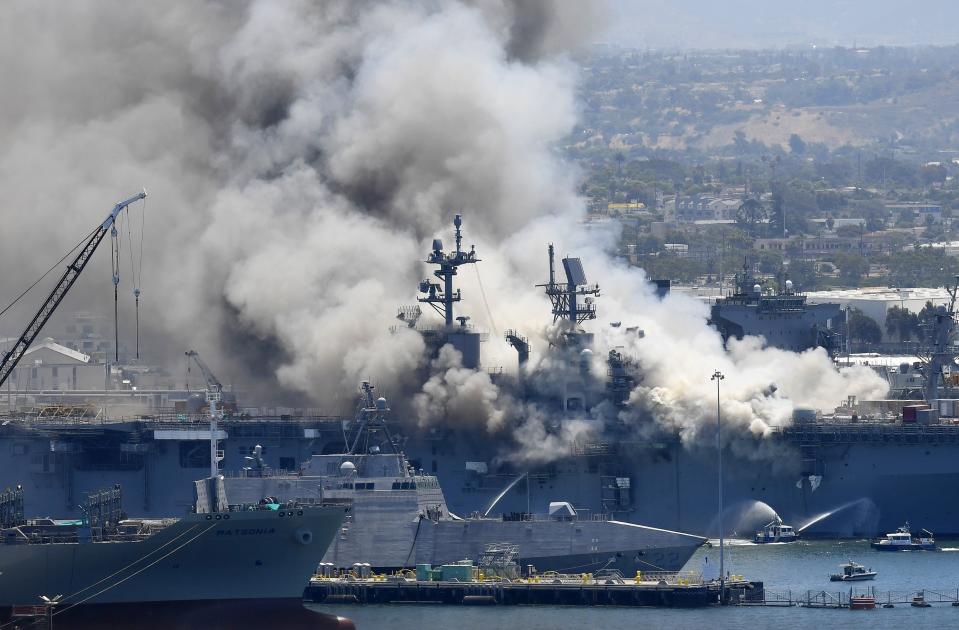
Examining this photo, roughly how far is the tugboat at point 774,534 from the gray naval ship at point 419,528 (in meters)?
9.64

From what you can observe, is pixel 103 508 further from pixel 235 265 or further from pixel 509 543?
pixel 235 265

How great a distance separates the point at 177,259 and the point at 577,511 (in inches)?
933

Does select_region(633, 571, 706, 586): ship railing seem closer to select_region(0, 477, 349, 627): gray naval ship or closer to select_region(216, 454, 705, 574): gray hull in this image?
select_region(216, 454, 705, 574): gray hull

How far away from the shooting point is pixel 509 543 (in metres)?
65.2

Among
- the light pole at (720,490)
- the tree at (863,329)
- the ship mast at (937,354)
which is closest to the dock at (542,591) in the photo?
the light pole at (720,490)

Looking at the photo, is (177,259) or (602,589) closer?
(602,589)

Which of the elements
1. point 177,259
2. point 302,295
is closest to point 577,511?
point 302,295

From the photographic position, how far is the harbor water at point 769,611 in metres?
60.2

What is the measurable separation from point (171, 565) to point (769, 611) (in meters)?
14.6

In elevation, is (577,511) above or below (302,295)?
below

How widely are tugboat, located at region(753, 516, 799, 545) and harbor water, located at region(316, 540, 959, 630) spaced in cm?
395

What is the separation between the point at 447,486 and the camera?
77250 millimetres

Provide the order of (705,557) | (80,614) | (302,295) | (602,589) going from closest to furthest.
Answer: (80,614), (602,589), (705,557), (302,295)

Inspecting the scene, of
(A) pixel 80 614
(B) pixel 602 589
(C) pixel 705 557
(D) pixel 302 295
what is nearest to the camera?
(A) pixel 80 614
